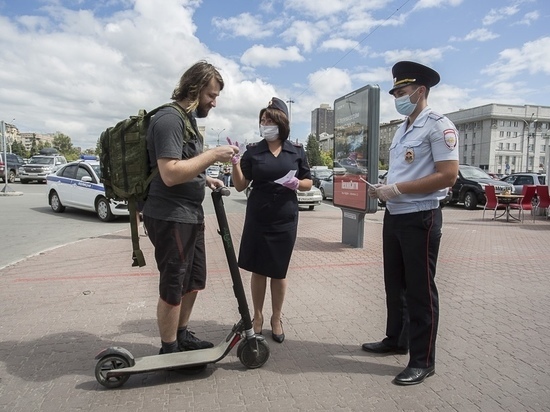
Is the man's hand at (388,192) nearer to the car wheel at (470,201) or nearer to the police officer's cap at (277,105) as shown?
the police officer's cap at (277,105)

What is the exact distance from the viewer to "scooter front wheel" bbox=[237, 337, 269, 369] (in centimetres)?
297

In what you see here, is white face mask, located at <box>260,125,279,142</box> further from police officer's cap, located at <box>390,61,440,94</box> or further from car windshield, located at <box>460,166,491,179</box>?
car windshield, located at <box>460,166,491,179</box>

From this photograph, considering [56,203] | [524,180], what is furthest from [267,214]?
[524,180]

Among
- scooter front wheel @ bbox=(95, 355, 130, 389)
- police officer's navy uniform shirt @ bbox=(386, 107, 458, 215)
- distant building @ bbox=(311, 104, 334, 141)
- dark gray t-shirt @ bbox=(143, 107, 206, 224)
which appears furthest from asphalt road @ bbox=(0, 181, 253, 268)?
distant building @ bbox=(311, 104, 334, 141)

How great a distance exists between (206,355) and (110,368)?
632mm

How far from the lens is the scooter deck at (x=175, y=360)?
2.72 m

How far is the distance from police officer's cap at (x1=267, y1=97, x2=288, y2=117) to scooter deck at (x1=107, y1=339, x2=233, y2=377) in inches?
72.5

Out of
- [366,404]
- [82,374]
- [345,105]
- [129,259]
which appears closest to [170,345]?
[82,374]

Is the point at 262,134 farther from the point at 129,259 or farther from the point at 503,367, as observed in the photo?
the point at 129,259

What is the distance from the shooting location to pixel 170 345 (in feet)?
9.57

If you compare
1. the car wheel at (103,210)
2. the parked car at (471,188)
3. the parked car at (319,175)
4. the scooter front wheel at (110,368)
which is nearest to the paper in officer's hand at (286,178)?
the scooter front wheel at (110,368)

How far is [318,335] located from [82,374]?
1.89m

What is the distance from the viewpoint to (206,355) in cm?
291

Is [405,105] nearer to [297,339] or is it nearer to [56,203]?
[297,339]
